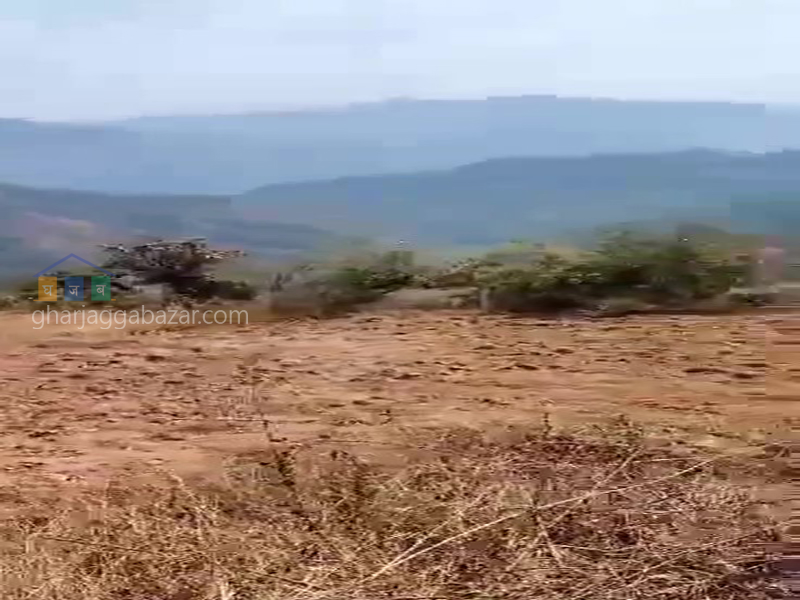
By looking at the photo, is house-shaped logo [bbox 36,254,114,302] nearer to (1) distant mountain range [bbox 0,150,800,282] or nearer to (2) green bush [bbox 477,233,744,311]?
(1) distant mountain range [bbox 0,150,800,282]

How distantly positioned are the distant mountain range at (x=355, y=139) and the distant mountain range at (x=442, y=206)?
29mm

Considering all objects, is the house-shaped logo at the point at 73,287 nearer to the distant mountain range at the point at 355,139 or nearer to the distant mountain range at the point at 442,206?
the distant mountain range at the point at 442,206

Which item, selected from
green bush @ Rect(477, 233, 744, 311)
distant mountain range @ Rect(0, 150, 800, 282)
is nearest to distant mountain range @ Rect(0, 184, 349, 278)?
distant mountain range @ Rect(0, 150, 800, 282)

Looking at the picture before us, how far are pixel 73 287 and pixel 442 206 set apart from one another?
0.83 m

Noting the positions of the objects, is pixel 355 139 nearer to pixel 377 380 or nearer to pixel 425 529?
pixel 377 380

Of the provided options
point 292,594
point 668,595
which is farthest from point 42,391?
point 668,595

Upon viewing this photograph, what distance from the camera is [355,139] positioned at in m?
1.87

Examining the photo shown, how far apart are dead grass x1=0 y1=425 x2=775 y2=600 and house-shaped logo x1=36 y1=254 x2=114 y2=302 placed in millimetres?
423

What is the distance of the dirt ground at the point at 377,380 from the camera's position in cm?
174

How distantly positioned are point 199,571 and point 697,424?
1048 millimetres

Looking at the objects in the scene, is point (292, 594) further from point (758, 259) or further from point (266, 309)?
point (758, 259)

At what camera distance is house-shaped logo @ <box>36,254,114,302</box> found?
1781mm

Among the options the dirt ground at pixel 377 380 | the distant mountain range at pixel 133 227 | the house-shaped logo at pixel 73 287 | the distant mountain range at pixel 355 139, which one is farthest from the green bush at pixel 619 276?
the house-shaped logo at pixel 73 287

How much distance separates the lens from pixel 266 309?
182 cm
